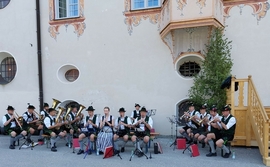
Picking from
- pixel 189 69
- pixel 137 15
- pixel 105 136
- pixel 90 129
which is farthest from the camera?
pixel 137 15

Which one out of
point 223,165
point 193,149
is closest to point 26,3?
point 193,149

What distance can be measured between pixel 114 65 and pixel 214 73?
14.7 ft

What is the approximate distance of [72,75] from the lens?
40.7 ft

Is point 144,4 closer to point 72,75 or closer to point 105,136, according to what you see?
point 72,75

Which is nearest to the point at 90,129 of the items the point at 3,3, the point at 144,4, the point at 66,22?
the point at 66,22

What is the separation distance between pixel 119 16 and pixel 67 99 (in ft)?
15.6

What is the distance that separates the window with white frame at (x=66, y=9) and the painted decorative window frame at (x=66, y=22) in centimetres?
23

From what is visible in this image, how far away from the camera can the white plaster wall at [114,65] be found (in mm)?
10555

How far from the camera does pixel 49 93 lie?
12234mm

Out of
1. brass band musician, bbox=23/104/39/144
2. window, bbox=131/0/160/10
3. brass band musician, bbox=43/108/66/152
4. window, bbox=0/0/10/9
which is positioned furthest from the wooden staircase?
window, bbox=0/0/10/9

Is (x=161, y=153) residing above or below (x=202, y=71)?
below

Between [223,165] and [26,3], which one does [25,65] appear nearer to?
[26,3]

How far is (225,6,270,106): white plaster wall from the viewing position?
9.28 meters

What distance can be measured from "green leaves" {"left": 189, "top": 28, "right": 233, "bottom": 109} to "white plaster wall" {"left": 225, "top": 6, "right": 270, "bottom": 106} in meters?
0.40
